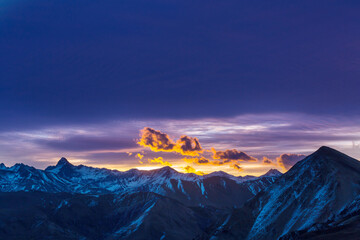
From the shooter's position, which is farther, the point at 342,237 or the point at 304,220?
the point at 304,220

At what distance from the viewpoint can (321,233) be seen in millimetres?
128375

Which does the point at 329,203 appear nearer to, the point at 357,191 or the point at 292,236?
the point at 357,191

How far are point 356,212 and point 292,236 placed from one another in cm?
2736

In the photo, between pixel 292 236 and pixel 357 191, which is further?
pixel 357 191

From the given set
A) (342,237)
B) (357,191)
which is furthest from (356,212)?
(357,191)

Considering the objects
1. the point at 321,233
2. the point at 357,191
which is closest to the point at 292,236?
the point at 321,233

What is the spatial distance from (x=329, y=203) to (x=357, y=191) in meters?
17.8

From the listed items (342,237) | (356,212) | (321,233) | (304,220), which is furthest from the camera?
(304,220)

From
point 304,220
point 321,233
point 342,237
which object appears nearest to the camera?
point 342,237

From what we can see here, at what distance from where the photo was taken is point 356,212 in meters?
147

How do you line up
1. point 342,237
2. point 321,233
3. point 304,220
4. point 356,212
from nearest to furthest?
point 342,237
point 321,233
point 356,212
point 304,220

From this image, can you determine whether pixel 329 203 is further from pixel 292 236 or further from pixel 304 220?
pixel 292 236

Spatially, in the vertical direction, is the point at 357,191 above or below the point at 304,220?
above

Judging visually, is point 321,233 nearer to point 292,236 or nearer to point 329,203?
point 292,236
